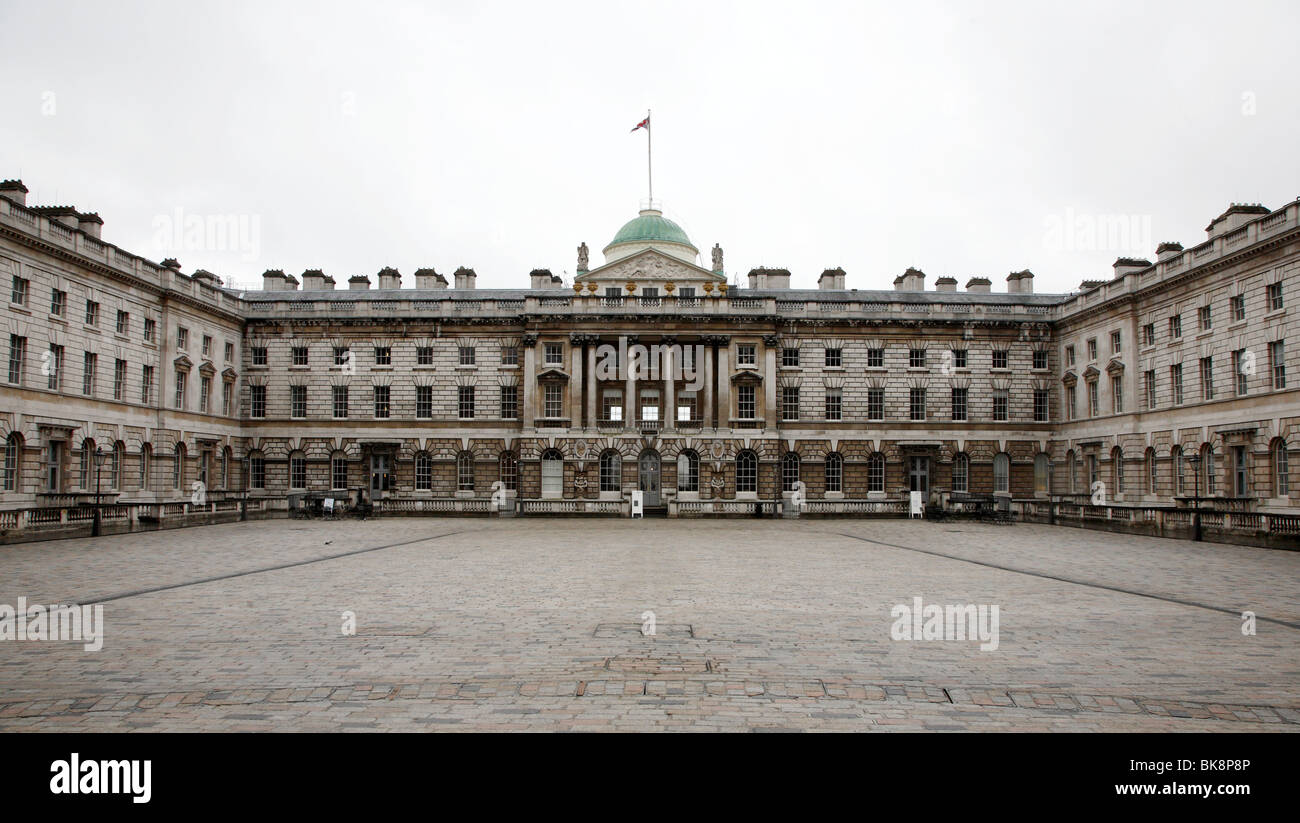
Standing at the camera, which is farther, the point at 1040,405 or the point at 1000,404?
the point at 1000,404

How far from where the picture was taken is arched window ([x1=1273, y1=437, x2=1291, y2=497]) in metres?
30.6

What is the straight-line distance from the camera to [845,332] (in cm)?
4850

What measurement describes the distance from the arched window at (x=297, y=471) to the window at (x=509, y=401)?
1176cm

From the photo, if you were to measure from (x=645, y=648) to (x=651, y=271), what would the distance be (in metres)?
41.6

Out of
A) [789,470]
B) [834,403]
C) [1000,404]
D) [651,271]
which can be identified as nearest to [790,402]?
[834,403]

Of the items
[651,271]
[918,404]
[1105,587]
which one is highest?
[651,271]

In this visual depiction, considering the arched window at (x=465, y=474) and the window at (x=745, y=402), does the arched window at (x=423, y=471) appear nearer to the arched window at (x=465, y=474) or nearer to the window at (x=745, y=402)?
the arched window at (x=465, y=474)

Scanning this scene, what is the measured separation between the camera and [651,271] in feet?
162

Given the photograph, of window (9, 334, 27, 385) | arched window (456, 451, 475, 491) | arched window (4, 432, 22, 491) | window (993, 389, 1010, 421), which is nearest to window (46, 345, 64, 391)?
window (9, 334, 27, 385)

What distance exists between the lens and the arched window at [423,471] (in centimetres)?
4822

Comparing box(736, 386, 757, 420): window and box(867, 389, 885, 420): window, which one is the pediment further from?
box(867, 389, 885, 420): window

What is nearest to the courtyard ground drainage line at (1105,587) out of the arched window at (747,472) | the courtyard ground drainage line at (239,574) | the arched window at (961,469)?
the courtyard ground drainage line at (239,574)

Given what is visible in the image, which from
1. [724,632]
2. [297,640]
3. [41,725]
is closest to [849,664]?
[724,632]

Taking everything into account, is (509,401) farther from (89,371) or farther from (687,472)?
(89,371)
